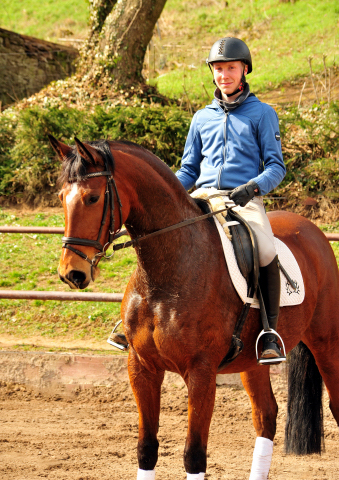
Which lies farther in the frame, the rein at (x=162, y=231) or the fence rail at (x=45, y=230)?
the fence rail at (x=45, y=230)

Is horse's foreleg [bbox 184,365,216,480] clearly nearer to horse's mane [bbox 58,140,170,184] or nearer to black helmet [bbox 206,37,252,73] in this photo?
horse's mane [bbox 58,140,170,184]

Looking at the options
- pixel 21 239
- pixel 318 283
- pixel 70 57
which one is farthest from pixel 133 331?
pixel 70 57

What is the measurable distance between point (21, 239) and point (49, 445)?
5.22 m

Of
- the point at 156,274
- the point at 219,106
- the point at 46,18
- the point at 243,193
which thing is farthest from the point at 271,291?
the point at 46,18

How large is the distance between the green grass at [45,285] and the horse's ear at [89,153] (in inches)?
162

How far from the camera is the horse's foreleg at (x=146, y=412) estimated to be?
3.27 meters

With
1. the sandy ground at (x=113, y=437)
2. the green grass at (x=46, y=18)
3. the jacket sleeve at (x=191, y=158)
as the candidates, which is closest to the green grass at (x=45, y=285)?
the sandy ground at (x=113, y=437)

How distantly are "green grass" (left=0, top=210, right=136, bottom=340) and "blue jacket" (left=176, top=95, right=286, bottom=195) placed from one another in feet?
11.8

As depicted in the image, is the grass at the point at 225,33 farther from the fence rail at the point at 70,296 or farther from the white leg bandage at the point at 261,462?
the white leg bandage at the point at 261,462

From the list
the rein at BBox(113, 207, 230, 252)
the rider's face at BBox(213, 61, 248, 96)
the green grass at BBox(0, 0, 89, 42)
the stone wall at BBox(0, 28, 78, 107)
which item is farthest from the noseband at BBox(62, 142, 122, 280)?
the green grass at BBox(0, 0, 89, 42)

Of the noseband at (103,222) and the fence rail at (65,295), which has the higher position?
the noseband at (103,222)

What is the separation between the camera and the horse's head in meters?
2.68

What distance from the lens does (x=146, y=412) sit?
3287mm

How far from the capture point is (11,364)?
5816 millimetres
